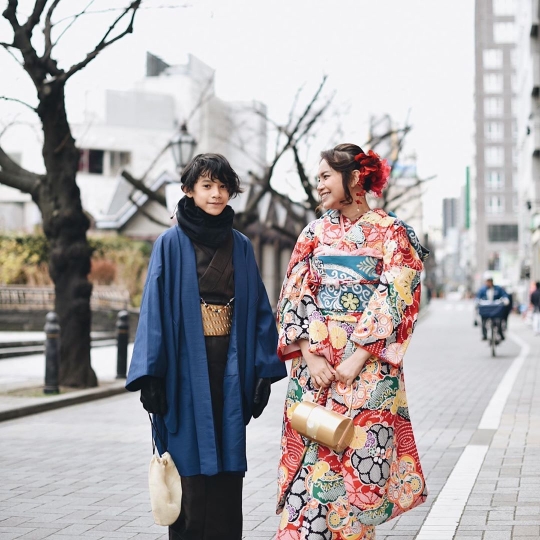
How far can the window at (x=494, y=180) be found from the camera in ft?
435

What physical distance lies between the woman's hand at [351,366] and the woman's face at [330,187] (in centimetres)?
65

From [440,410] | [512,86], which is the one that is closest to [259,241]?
[440,410]

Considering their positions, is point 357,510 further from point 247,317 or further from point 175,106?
point 175,106

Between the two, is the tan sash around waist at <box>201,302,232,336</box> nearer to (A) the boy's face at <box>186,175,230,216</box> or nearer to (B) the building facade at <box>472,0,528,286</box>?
(A) the boy's face at <box>186,175,230,216</box>

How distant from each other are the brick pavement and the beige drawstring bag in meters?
1.44

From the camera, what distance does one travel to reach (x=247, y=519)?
6.20m

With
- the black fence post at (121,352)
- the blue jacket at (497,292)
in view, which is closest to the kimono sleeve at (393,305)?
the black fence post at (121,352)

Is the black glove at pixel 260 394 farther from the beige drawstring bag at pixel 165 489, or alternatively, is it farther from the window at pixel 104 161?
the window at pixel 104 161

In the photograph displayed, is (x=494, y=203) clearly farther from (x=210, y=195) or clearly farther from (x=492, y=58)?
(x=210, y=195)

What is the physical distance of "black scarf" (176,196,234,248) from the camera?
456cm

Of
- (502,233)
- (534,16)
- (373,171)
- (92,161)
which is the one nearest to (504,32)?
(502,233)

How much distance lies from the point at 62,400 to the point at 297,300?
839 cm

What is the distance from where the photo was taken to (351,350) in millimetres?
4316

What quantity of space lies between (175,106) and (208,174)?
65.8 meters
